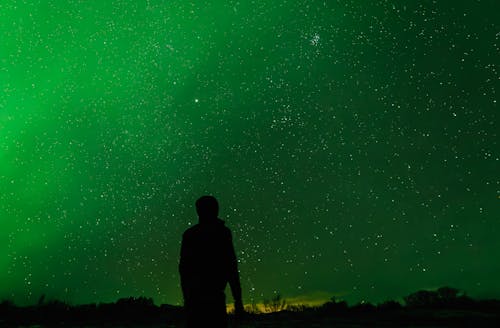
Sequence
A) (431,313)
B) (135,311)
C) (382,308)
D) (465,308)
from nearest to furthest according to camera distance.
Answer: (431,313) → (465,308) → (382,308) → (135,311)

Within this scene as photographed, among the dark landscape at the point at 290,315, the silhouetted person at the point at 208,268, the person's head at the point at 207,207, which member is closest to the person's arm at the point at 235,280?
the silhouetted person at the point at 208,268

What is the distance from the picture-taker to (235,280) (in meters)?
4.20

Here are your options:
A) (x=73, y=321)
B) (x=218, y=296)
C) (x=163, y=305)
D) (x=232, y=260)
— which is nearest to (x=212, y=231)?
(x=232, y=260)

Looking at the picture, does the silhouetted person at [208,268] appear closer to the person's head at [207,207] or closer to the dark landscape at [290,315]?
the person's head at [207,207]

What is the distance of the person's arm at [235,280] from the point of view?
13.7 ft

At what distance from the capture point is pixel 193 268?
4137mm

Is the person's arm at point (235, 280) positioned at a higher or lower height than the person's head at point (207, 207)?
lower

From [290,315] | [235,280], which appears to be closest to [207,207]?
[235,280]

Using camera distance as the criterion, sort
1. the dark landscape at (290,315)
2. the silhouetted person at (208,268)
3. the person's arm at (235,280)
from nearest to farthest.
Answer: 1. the silhouetted person at (208,268)
2. the person's arm at (235,280)
3. the dark landscape at (290,315)

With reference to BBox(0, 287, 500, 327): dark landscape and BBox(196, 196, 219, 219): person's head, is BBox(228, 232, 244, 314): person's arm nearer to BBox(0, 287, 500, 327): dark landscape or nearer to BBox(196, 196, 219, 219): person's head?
BBox(196, 196, 219, 219): person's head

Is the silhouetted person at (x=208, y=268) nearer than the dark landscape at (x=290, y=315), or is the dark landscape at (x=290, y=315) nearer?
the silhouetted person at (x=208, y=268)

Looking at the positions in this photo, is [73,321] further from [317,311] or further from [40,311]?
[317,311]

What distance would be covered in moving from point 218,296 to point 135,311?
13023 millimetres

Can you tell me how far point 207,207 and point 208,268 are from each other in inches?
22.9
